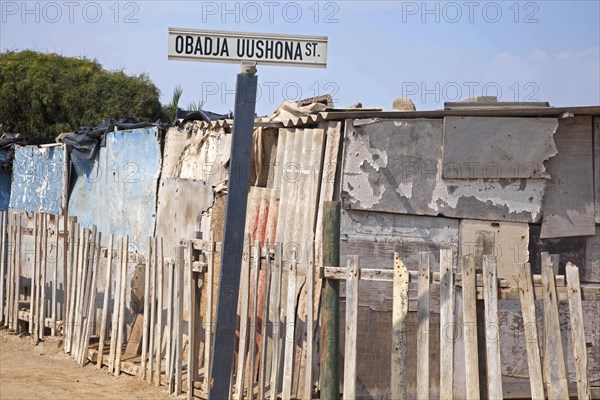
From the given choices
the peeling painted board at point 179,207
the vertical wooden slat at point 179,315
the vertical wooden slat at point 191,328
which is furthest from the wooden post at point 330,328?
the peeling painted board at point 179,207

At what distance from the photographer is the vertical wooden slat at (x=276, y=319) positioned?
690 centimetres

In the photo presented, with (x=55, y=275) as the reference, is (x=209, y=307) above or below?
below

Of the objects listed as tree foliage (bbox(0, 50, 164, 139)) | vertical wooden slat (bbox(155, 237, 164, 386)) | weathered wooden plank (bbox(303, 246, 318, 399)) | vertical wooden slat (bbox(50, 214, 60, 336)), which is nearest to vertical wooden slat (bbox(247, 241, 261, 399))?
weathered wooden plank (bbox(303, 246, 318, 399))

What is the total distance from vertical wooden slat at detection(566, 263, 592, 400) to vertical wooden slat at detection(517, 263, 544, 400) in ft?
0.84

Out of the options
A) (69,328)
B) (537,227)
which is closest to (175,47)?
(537,227)

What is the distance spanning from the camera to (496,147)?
7.73 meters

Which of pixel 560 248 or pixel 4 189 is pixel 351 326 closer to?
pixel 560 248

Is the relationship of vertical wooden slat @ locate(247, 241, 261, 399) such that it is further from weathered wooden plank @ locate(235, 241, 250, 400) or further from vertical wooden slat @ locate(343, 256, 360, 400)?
vertical wooden slat @ locate(343, 256, 360, 400)

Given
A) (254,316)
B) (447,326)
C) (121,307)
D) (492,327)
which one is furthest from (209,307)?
(492,327)

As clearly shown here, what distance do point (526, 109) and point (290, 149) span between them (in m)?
2.49

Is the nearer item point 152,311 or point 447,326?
point 447,326

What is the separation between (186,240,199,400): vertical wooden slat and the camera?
25.4ft

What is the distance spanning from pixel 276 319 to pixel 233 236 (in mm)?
2848

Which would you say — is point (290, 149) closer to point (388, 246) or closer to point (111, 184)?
point (388, 246)
